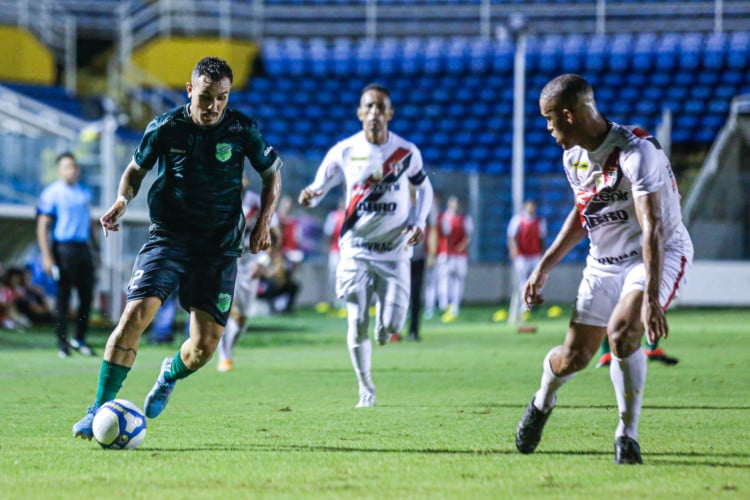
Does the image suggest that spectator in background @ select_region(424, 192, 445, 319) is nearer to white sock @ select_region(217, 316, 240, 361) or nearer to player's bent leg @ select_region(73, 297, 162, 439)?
white sock @ select_region(217, 316, 240, 361)

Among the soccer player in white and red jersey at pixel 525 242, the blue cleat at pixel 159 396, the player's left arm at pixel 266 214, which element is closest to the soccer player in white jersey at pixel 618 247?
the player's left arm at pixel 266 214

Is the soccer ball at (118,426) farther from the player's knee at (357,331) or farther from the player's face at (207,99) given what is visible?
the player's knee at (357,331)

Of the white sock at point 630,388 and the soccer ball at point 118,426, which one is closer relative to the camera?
the white sock at point 630,388

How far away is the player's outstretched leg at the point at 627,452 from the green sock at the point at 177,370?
259 cm

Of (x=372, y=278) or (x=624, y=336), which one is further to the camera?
(x=372, y=278)

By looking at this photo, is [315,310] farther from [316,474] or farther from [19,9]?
[316,474]

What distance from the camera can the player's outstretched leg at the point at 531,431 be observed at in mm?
6273

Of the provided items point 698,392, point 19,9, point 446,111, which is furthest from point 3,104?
point 698,392

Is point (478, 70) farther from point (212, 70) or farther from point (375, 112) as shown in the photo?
point (212, 70)

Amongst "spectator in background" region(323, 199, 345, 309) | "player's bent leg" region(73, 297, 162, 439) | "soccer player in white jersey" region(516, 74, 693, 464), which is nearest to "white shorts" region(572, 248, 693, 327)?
"soccer player in white jersey" region(516, 74, 693, 464)

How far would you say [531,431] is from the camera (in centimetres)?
627

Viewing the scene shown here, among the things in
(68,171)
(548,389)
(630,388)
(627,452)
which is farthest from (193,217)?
(68,171)

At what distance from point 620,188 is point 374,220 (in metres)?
3.39

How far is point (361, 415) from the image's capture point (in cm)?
819
